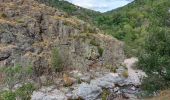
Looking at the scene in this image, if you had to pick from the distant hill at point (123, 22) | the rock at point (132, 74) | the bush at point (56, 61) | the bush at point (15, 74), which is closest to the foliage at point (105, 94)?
the rock at point (132, 74)

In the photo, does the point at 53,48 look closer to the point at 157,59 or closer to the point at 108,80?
the point at 108,80

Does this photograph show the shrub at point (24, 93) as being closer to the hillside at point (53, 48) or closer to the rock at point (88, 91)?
the hillside at point (53, 48)

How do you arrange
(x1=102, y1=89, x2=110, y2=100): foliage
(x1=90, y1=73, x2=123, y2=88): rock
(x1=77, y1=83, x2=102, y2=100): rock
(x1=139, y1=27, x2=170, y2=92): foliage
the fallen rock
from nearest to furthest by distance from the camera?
(x1=139, y1=27, x2=170, y2=92): foliage < (x1=77, y1=83, x2=102, y2=100): rock < (x1=102, y1=89, x2=110, y2=100): foliage < the fallen rock < (x1=90, y1=73, x2=123, y2=88): rock

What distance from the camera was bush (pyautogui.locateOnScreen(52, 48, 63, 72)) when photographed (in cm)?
9831

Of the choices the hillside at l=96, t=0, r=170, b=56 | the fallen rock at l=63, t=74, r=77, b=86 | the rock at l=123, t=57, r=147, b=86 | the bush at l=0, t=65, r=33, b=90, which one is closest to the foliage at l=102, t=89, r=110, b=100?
the rock at l=123, t=57, r=147, b=86

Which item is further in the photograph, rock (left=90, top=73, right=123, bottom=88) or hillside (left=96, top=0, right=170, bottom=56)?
hillside (left=96, top=0, right=170, bottom=56)

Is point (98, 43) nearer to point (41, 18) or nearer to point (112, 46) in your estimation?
point (112, 46)

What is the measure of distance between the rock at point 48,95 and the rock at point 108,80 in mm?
8932

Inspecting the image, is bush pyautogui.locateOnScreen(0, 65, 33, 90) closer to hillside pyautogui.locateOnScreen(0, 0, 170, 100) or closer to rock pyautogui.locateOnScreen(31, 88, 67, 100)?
hillside pyautogui.locateOnScreen(0, 0, 170, 100)

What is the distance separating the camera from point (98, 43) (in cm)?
10550

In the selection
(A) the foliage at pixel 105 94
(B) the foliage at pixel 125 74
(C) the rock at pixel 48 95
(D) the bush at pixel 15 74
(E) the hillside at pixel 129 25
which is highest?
(E) the hillside at pixel 129 25

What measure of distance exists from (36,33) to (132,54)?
29243 mm

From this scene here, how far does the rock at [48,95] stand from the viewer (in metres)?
84.6

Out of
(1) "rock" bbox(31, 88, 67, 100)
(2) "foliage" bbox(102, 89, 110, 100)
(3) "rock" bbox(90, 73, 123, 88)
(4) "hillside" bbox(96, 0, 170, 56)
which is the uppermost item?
(4) "hillside" bbox(96, 0, 170, 56)
